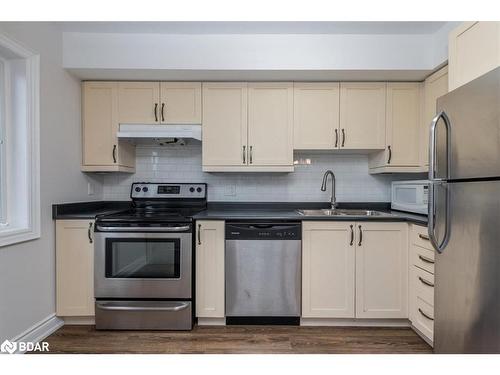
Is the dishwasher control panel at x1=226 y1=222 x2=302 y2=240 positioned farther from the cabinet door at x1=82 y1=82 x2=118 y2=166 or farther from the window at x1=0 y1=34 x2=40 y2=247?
the window at x1=0 y1=34 x2=40 y2=247

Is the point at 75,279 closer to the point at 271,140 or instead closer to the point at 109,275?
the point at 109,275

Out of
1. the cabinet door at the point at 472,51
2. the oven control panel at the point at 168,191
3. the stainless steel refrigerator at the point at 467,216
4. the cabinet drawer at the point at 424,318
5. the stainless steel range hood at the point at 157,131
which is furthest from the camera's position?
the oven control panel at the point at 168,191

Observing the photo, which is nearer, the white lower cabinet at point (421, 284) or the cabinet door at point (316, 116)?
the white lower cabinet at point (421, 284)

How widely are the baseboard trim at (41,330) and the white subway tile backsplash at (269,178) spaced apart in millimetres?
1233

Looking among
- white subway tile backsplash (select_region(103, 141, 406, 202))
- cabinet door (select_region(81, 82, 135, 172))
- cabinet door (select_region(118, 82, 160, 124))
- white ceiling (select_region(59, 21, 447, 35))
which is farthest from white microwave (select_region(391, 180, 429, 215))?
cabinet door (select_region(81, 82, 135, 172))

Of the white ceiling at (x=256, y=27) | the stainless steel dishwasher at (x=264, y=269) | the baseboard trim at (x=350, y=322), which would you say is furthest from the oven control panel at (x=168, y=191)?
the baseboard trim at (x=350, y=322)

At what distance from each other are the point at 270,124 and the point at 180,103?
2.68ft

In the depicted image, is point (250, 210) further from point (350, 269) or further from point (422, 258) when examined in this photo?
point (422, 258)

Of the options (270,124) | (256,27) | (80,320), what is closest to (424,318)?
(270,124)

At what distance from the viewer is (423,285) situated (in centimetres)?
222

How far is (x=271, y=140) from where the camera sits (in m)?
2.73

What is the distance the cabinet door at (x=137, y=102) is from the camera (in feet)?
8.93

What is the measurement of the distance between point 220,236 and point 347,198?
138 cm

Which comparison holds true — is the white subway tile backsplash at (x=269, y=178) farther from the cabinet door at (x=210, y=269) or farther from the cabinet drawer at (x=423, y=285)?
the cabinet drawer at (x=423, y=285)
